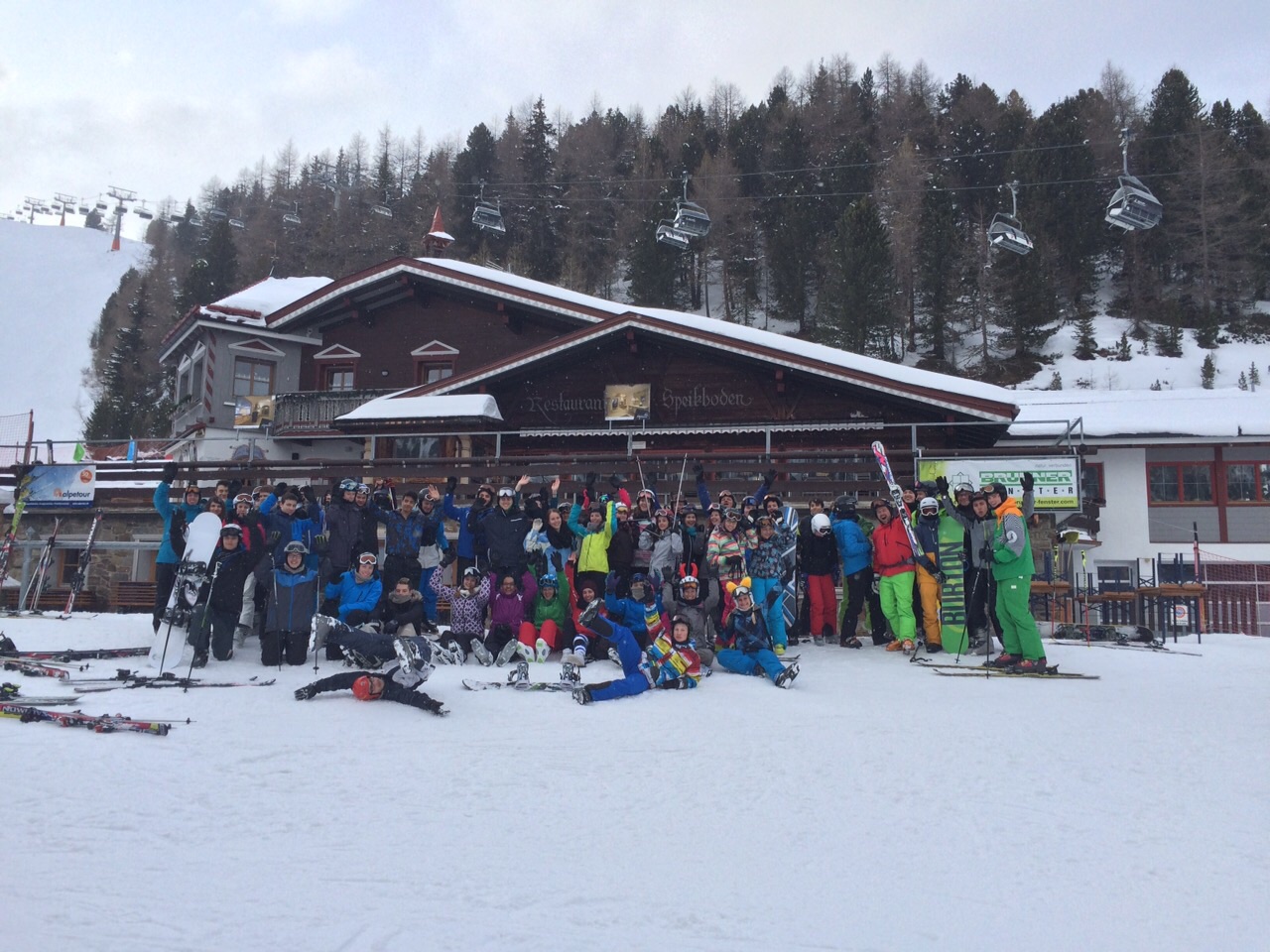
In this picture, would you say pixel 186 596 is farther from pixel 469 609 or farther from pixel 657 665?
pixel 657 665

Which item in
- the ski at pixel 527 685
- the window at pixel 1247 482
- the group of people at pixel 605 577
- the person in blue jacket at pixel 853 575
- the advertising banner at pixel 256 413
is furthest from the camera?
the advertising banner at pixel 256 413

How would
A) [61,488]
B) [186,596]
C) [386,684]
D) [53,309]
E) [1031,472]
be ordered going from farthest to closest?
[53,309] → [61,488] → [1031,472] → [186,596] → [386,684]

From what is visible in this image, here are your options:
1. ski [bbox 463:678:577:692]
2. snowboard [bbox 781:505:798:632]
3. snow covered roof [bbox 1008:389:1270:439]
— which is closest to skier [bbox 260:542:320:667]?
ski [bbox 463:678:577:692]

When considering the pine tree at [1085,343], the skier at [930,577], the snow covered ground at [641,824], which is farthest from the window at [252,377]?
the pine tree at [1085,343]

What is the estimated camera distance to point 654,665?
766 cm

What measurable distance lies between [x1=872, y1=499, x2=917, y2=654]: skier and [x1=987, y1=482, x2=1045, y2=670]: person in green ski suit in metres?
1.11

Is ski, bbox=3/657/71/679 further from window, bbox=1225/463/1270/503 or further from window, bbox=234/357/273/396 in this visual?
window, bbox=1225/463/1270/503

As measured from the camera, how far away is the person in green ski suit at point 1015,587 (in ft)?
27.1

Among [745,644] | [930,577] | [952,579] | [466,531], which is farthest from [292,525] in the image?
[952,579]

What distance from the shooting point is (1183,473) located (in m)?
21.8

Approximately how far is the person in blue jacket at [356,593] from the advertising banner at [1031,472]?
674 centimetres

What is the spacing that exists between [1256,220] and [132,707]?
49917 millimetres

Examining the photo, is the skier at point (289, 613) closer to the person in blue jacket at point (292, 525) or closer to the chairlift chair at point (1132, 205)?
the person in blue jacket at point (292, 525)

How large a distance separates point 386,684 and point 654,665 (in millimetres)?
2229
